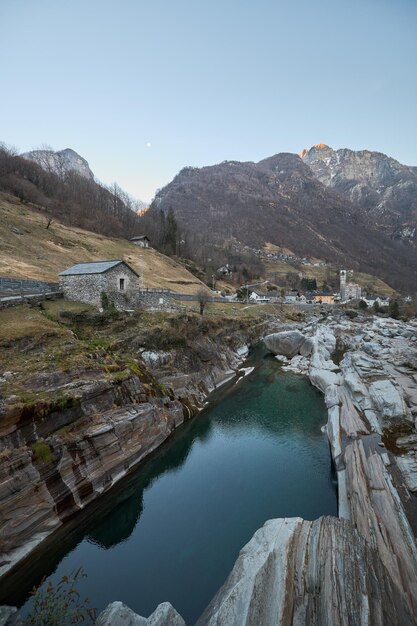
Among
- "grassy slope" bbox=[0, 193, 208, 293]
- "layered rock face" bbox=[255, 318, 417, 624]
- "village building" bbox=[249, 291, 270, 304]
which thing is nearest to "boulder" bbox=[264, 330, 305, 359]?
"layered rock face" bbox=[255, 318, 417, 624]

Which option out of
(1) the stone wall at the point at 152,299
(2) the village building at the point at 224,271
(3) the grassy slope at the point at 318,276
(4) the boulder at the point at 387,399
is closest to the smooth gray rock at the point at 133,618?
(4) the boulder at the point at 387,399

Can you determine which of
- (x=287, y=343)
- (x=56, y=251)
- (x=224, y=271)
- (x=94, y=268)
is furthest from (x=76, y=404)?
(x=224, y=271)

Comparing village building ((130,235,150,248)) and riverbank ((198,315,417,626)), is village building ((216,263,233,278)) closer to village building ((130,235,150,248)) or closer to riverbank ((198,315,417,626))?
village building ((130,235,150,248))

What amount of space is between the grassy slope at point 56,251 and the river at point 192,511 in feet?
100

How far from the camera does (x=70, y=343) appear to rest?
22.3 metres

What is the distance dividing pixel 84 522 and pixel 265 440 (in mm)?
13857

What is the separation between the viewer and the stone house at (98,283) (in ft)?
106

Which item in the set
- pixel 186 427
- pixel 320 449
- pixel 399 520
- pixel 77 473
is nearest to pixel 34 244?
pixel 186 427

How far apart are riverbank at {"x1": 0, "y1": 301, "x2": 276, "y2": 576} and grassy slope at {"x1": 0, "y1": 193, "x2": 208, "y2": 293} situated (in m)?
17.7

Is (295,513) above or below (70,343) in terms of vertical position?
below

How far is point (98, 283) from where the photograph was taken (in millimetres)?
32156

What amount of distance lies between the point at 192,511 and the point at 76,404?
8.70 meters

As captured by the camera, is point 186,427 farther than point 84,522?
Yes

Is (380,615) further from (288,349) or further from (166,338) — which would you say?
(288,349)
